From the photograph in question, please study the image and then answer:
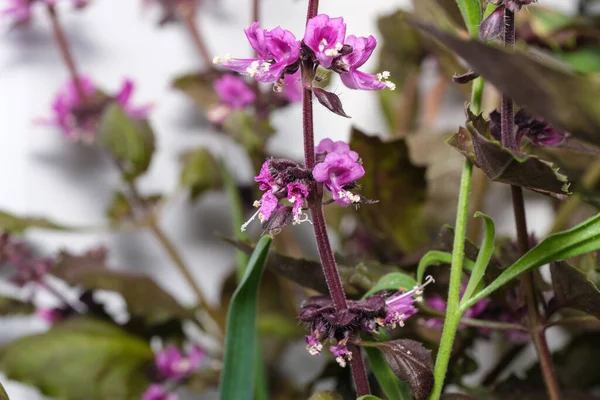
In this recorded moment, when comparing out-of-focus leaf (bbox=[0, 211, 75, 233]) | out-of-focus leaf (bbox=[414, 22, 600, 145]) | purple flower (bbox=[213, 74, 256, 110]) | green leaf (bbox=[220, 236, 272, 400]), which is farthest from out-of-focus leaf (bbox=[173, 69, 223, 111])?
out-of-focus leaf (bbox=[414, 22, 600, 145])

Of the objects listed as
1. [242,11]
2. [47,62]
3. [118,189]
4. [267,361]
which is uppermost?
[242,11]

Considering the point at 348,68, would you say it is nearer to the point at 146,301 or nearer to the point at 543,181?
the point at 543,181

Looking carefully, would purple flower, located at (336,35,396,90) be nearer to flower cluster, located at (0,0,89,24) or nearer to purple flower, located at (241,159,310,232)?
purple flower, located at (241,159,310,232)

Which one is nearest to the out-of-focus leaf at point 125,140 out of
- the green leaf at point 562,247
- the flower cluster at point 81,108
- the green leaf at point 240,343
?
the flower cluster at point 81,108

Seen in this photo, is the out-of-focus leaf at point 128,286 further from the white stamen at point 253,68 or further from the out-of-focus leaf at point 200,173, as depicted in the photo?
the white stamen at point 253,68

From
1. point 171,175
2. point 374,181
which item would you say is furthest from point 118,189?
point 374,181

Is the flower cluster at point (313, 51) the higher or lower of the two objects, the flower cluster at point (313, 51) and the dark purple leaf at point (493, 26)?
the lower

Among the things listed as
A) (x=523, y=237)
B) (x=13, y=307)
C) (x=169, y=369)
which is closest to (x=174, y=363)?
(x=169, y=369)

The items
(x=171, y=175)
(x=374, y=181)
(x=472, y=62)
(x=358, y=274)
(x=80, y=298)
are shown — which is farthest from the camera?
(x=171, y=175)
